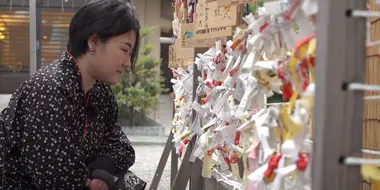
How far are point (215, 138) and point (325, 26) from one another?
117 centimetres

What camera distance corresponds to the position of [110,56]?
187cm

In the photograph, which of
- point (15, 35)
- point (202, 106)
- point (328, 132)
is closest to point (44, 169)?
point (202, 106)

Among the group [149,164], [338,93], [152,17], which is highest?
[152,17]

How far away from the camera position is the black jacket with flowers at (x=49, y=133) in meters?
1.71

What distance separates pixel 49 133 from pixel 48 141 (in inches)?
1.0

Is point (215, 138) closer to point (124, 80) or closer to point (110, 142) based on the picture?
point (110, 142)

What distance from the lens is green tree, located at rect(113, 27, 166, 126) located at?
30.5 feet

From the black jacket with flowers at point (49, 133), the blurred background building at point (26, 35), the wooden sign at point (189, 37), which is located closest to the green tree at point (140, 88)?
the blurred background building at point (26, 35)

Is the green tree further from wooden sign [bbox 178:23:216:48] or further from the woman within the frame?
the woman

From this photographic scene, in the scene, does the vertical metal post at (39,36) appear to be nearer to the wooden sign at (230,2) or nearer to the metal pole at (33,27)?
the metal pole at (33,27)

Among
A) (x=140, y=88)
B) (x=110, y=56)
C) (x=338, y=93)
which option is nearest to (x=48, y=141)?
(x=110, y=56)

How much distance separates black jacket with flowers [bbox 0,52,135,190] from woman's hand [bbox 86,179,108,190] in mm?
30

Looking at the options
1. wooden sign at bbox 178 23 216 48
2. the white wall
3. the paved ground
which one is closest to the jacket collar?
wooden sign at bbox 178 23 216 48

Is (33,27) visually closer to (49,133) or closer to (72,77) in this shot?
(72,77)
